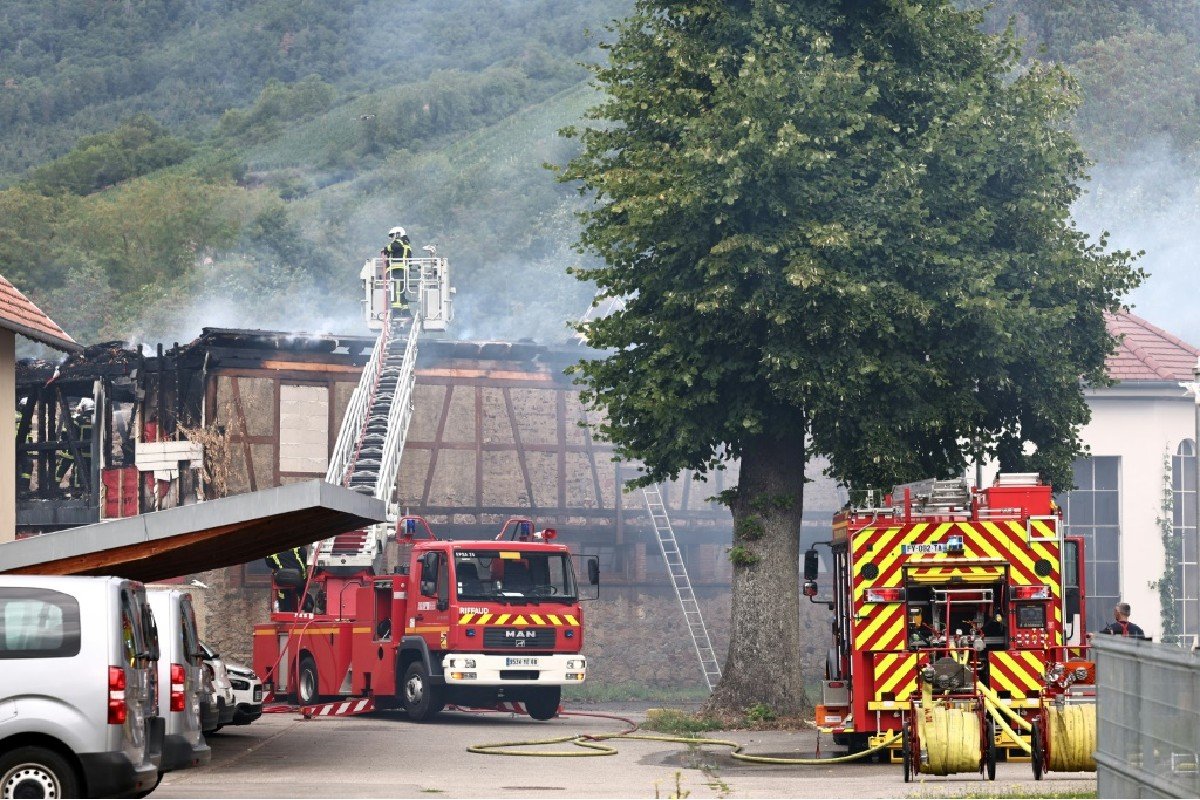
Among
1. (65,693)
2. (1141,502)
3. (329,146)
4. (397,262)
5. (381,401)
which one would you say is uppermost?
(329,146)

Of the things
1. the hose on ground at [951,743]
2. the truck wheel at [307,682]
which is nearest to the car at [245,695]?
the truck wheel at [307,682]

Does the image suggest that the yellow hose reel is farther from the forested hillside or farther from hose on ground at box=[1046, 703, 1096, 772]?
the forested hillside

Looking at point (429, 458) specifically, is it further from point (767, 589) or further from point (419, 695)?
point (767, 589)

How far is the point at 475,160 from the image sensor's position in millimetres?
132375

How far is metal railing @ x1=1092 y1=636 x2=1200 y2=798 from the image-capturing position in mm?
9727

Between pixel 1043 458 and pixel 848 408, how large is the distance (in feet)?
11.1

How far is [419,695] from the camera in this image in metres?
27.5

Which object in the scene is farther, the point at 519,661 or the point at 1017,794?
the point at 519,661

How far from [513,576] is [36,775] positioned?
1485cm

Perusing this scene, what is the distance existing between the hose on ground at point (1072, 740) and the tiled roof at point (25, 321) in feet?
45.4

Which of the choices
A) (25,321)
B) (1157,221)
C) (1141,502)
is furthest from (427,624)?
(1157,221)

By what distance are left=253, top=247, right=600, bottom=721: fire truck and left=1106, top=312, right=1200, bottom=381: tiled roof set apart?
14.0m

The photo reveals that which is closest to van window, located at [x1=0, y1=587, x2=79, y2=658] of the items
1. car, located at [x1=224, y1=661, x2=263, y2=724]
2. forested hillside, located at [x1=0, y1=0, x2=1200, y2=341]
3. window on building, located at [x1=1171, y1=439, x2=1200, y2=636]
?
car, located at [x1=224, y1=661, x2=263, y2=724]

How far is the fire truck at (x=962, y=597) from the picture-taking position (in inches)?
733
